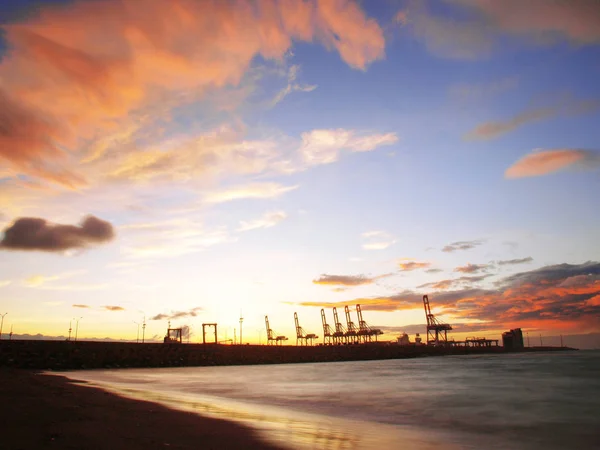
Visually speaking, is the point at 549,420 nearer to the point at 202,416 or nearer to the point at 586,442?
the point at 586,442

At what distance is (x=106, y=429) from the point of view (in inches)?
349

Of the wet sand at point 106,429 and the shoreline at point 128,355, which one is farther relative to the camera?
the shoreline at point 128,355

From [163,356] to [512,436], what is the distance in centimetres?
7286

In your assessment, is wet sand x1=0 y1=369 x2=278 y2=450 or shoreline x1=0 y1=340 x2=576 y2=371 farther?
shoreline x1=0 y1=340 x2=576 y2=371

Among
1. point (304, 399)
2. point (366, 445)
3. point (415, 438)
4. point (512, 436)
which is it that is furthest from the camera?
point (304, 399)

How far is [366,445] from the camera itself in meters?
10.2

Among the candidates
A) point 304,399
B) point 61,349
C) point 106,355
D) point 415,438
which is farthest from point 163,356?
point 415,438

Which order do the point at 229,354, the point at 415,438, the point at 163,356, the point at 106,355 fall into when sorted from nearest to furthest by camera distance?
1. the point at 415,438
2. the point at 106,355
3. the point at 163,356
4. the point at 229,354

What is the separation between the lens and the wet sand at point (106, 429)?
732cm

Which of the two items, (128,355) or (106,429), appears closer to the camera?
(106,429)

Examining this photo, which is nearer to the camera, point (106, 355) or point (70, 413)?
point (70, 413)

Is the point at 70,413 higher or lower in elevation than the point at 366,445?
higher

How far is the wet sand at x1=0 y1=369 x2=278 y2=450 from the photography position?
7316 mm

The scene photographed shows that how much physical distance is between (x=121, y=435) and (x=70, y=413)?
340 cm
